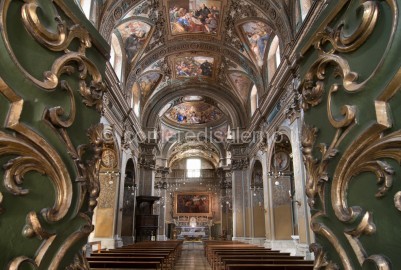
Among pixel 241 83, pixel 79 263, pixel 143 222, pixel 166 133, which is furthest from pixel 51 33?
pixel 166 133

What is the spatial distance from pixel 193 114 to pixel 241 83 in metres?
9.28

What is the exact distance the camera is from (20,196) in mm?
1231

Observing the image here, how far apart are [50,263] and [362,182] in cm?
135

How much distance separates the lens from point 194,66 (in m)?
17.9

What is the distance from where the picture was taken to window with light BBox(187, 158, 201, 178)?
35188 mm

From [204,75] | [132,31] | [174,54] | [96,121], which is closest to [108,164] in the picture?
[132,31]

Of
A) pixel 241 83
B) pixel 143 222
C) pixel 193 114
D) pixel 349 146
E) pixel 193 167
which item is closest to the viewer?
pixel 349 146

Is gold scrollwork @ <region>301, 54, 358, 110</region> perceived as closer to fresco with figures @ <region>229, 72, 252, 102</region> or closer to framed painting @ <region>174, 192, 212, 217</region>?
fresco with figures @ <region>229, 72, 252, 102</region>

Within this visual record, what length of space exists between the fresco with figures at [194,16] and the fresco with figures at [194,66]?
253cm

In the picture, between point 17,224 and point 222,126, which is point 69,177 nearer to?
point 17,224

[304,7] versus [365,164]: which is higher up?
[304,7]

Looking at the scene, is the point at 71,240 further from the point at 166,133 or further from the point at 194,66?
the point at 166,133

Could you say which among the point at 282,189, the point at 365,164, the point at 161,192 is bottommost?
the point at 365,164

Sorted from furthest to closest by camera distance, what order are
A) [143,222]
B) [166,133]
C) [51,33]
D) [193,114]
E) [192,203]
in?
[192,203]
[166,133]
[193,114]
[143,222]
[51,33]
